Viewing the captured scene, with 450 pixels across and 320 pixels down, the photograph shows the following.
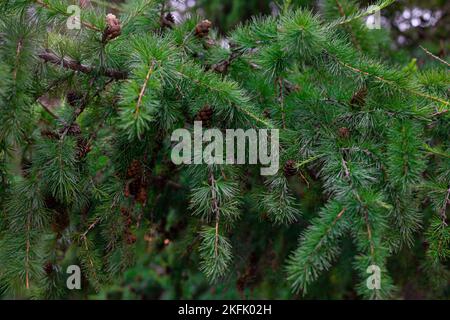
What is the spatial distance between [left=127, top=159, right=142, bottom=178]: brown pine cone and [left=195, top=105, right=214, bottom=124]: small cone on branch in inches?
10.1

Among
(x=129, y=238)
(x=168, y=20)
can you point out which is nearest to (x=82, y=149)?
(x=129, y=238)

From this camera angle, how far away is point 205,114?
1344 millimetres

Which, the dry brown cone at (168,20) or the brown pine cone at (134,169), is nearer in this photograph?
the brown pine cone at (134,169)

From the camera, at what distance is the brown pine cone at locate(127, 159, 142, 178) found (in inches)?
57.0

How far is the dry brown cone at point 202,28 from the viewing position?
1557mm

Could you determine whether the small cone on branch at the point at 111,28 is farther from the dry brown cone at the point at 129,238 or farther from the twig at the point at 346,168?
the twig at the point at 346,168

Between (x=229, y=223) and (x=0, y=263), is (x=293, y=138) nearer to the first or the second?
(x=229, y=223)

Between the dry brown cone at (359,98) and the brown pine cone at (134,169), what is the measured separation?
70cm

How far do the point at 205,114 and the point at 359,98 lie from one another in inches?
19.0

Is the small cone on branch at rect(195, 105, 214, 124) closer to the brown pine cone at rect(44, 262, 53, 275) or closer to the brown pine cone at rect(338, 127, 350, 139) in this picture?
the brown pine cone at rect(338, 127, 350, 139)

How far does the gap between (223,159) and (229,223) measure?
0.23 meters

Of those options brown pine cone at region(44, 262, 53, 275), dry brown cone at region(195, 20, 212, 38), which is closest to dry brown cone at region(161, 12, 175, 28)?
dry brown cone at region(195, 20, 212, 38)

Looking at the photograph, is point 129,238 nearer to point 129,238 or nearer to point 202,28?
point 129,238

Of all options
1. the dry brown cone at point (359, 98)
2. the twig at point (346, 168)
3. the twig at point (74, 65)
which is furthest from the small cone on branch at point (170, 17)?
the twig at point (346, 168)
